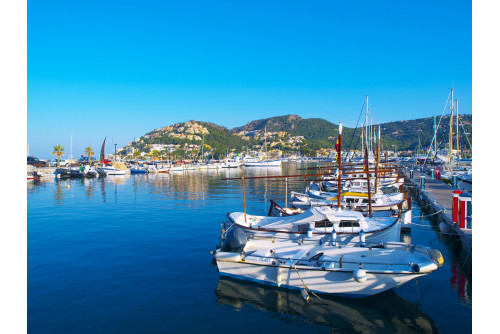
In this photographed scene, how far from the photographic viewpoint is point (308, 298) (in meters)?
12.3

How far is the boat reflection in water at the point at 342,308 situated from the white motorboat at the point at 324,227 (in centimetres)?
379

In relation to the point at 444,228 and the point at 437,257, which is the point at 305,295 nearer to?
the point at 437,257

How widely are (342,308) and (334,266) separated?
147 cm

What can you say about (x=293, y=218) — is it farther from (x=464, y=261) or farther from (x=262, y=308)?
(x=464, y=261)

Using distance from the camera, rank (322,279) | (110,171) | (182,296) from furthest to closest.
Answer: (110,171) < (182,296) < (322,279)

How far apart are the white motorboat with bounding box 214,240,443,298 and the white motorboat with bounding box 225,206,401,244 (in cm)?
165

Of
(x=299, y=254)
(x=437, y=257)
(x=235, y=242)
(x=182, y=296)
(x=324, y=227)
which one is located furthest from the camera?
(x=324, y=227)

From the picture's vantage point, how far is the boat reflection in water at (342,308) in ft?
35.4

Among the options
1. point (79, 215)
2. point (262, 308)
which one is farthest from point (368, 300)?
point (79, 215)

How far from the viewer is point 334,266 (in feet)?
40.5

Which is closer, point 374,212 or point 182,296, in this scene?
point 182,296

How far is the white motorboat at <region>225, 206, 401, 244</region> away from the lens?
16.8m

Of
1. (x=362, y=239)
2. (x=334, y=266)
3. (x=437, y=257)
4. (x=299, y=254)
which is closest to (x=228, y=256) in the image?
(x=299, y=254)

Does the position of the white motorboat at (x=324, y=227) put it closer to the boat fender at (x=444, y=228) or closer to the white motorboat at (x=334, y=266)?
the white motorboat at (x=334, y=266)
